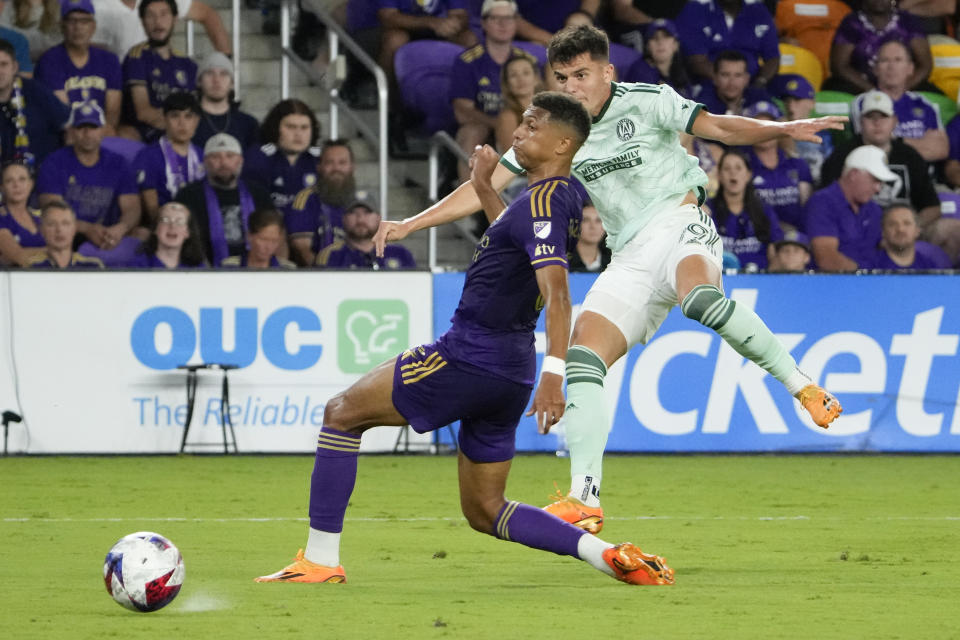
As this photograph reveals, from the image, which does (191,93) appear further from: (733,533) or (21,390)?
(733,533)

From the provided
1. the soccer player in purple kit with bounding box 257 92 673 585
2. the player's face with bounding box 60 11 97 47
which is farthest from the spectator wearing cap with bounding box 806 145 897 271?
the soccer player in purple kit with bounding box 257 92 673 585

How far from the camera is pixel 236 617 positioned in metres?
5.75

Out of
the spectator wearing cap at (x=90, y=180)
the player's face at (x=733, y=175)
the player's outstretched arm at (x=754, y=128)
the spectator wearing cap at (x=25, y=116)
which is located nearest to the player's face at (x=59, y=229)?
the spectator wearing cap at (x=90, y=180)

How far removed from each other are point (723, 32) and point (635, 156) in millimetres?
9500

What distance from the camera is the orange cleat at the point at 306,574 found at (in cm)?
657

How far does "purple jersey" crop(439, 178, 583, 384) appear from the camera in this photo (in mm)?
6320

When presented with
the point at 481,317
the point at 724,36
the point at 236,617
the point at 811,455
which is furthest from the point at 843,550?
the point at 724,36

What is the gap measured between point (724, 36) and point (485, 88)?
320 cm

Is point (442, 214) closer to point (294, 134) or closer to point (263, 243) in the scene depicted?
point (263, 243)

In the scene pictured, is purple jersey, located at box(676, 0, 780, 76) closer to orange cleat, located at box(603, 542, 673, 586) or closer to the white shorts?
the white shorts

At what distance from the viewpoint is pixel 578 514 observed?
6965 millimetres

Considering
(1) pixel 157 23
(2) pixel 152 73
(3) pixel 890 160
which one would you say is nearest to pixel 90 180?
(2) pixel 152 73

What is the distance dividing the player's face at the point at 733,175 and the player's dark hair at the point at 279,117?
12.6ft

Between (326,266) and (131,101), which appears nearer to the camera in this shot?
(326,266)
